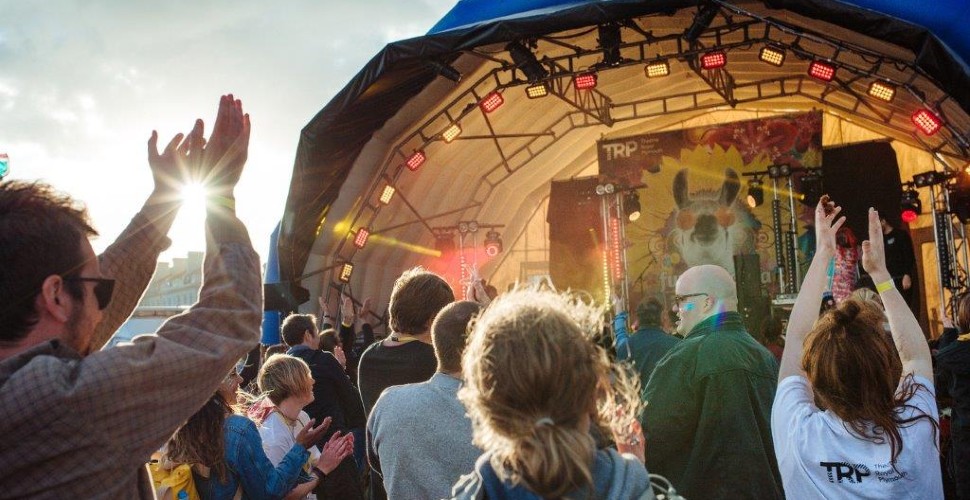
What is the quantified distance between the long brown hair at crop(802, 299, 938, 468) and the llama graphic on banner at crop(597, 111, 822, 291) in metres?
11.2

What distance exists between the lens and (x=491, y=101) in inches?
439

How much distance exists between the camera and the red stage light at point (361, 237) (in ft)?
40.6

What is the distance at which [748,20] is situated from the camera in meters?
9.84

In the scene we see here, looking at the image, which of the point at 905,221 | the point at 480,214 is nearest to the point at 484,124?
the point at 480,214

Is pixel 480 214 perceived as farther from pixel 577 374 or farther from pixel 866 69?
pixel 577 374

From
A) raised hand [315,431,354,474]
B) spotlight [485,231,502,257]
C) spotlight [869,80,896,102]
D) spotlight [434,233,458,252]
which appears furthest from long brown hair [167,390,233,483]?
spotlight [485,231,502,257]

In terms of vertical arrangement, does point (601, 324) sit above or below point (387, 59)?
below

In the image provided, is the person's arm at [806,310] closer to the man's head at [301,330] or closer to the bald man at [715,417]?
the bald man at [715,417]

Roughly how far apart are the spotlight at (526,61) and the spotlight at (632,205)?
170 inches

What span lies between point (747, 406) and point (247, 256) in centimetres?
235

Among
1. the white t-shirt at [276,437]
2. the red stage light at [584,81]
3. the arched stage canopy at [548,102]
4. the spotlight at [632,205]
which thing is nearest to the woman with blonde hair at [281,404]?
the white t-shirt at [276,437]

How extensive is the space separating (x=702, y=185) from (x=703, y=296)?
36.0ft

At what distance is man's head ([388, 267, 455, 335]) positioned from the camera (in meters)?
3.58

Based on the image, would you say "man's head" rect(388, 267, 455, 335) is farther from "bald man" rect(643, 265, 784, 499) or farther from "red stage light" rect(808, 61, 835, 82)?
"red stage light" rect(808, 61, 835, 82)
